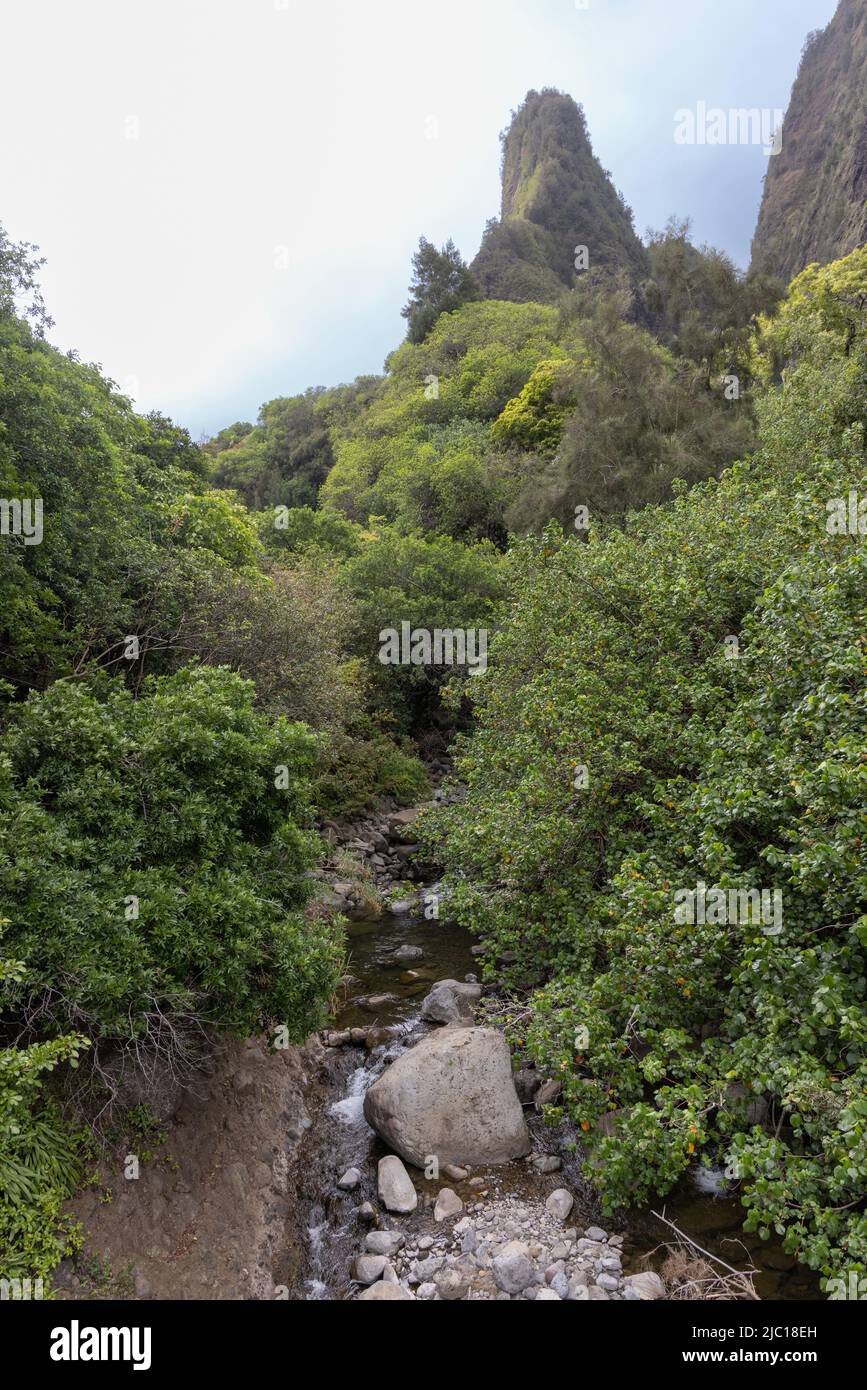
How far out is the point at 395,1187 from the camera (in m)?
8.33

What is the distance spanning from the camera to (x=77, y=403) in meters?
12.6

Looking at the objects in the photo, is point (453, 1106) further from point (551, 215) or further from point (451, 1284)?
point (551, 215)

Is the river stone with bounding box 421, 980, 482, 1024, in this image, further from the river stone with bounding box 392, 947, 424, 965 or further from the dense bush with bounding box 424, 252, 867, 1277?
the river stone with bounding box 392, 947, 424, 965

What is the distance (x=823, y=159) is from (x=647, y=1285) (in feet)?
295

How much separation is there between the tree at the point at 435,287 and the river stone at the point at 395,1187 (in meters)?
66.2

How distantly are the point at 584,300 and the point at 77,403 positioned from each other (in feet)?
78.8

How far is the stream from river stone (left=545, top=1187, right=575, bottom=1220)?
0.13 m

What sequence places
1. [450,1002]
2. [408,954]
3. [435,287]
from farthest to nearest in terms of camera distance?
[435,287] → [408,954] → [450,1002]

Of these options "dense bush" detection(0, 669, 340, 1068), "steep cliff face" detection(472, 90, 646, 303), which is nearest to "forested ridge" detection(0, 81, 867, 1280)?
"dense bush" detection(0, 669, 340, 1068)

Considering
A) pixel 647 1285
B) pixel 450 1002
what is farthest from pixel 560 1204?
pixel 450 1002

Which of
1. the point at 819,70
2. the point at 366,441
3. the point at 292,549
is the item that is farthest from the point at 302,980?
the point at 819,70

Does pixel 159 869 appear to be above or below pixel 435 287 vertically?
below

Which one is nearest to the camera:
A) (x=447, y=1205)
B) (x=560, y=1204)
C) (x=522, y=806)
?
(x=560, y=1204)

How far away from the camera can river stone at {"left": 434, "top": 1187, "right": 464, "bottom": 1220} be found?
793 cm
